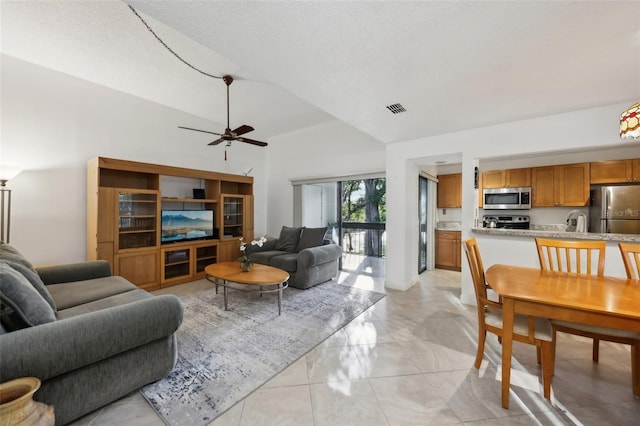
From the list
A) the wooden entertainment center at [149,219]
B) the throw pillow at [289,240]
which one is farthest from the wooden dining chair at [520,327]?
the wooden entertainment center at [149,219]

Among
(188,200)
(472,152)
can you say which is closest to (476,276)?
(472,152)

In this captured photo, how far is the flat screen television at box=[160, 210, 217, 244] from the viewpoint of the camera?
13.7 ft

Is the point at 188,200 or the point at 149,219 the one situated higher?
the point at 188,200

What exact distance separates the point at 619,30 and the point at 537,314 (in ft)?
6.12

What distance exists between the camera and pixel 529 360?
2068 mm

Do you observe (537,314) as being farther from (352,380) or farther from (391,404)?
(352,380)

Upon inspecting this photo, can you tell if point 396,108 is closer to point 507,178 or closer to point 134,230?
point 507,178

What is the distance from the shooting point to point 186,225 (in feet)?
14.5

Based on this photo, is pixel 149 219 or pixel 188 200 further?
pixel 188 200

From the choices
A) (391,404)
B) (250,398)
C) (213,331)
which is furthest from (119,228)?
(391,404)

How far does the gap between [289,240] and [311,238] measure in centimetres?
49

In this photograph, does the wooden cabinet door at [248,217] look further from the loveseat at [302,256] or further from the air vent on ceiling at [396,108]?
the air vent on ceiling at [396,108]

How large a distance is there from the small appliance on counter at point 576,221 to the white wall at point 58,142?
23.3 ft

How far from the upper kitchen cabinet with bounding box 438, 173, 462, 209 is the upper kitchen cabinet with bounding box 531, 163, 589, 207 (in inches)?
46.0
